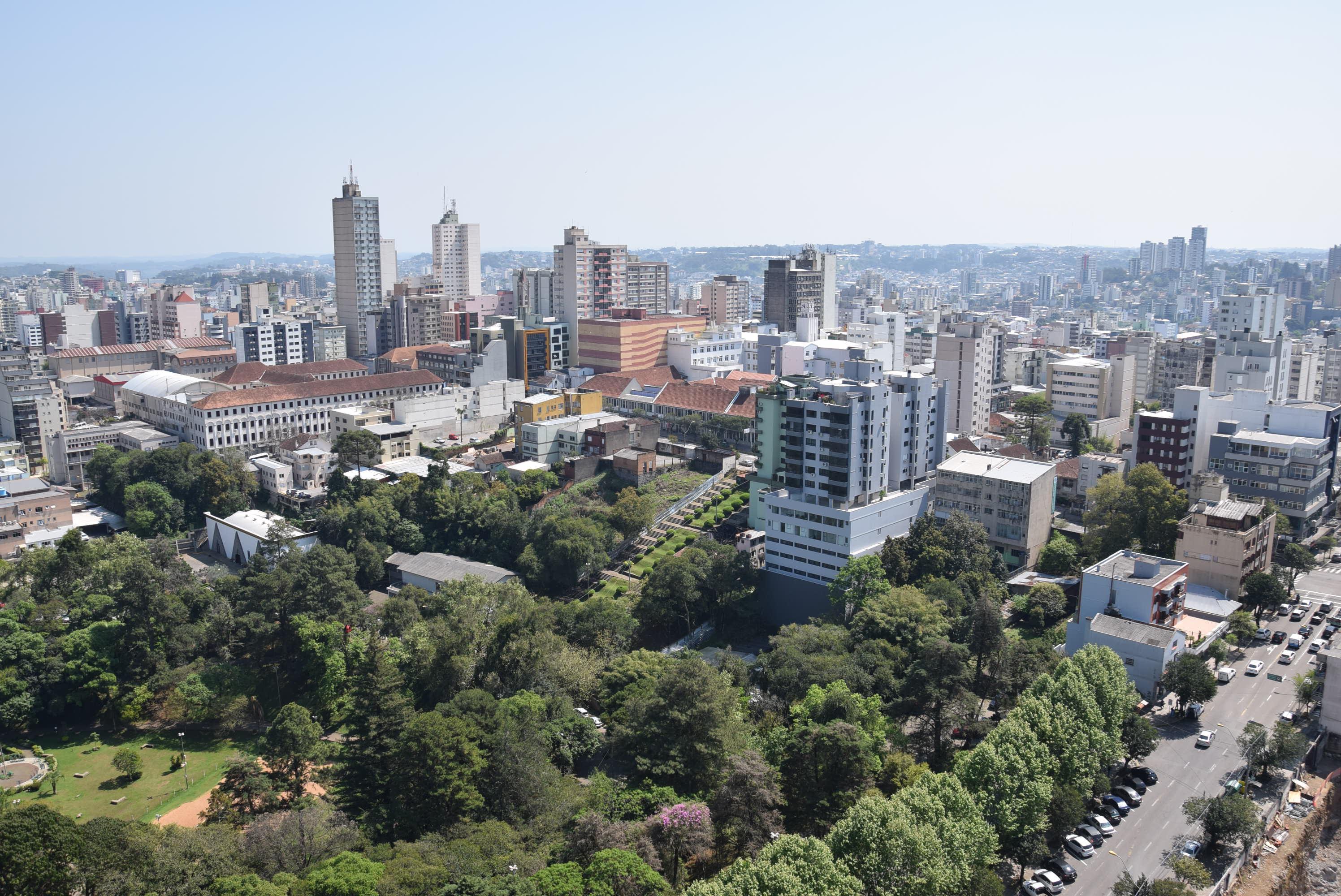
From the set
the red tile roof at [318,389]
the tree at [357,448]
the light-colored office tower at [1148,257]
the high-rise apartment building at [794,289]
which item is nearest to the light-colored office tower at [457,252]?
the high-rise apartment building at [794,289]

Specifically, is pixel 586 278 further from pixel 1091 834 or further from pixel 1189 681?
pixel 1091 834

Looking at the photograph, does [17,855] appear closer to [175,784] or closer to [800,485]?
[175,784]

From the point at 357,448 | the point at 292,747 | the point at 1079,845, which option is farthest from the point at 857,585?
the point at 357,448

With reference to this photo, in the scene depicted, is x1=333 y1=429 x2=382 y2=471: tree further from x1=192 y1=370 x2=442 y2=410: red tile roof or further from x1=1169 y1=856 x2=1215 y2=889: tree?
x1=1169 y1=856 x2=1215 y2=889: tree

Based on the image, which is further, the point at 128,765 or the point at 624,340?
the point at 624,340

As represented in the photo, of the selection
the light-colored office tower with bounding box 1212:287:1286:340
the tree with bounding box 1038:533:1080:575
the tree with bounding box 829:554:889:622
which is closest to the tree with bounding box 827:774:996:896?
the tree with bounding box 829:554:889:622
